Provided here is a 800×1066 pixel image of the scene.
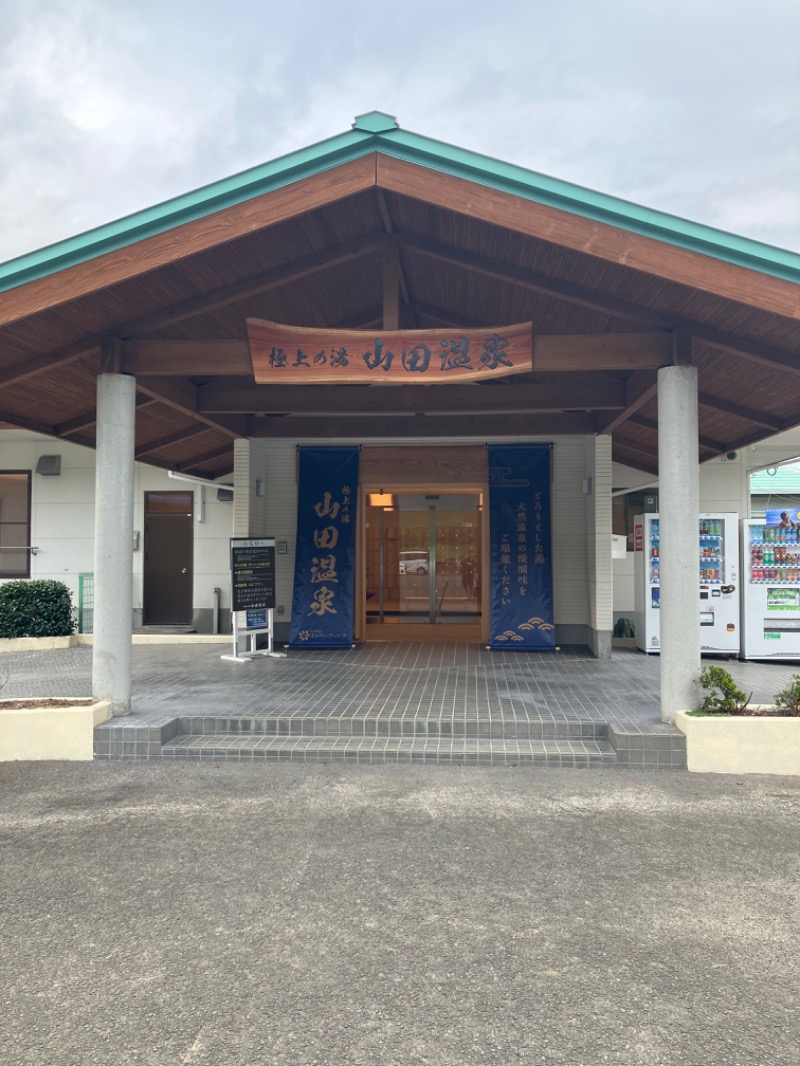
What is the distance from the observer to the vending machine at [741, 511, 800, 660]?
9.09 m

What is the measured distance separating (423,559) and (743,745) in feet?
22.2

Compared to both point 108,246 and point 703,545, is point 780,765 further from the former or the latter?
point 108,246

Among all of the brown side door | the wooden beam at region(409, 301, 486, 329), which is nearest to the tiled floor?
the brown side door

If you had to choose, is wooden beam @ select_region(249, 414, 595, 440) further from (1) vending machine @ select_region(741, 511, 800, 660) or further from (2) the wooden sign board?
(2) the wooden sign board

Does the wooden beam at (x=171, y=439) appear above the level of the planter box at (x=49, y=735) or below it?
above

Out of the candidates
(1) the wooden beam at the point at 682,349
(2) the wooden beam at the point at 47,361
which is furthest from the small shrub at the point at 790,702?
(2) the wooden beam at the point at 47,361

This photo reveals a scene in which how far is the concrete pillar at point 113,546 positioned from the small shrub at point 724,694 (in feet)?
15.6

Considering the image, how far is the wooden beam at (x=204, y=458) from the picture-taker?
1134cm

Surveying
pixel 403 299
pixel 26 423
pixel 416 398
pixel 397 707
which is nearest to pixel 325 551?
pixel 416 398

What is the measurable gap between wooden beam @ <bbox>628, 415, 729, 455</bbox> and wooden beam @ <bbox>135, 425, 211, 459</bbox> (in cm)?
580

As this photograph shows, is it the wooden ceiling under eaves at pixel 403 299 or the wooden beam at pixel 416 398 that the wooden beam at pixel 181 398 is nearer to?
the wooden ceiling under eaves at pixel 403 299

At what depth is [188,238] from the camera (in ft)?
17.0

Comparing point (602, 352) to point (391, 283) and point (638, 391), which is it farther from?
point (391, 283)

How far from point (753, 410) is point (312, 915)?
673 centimetres
